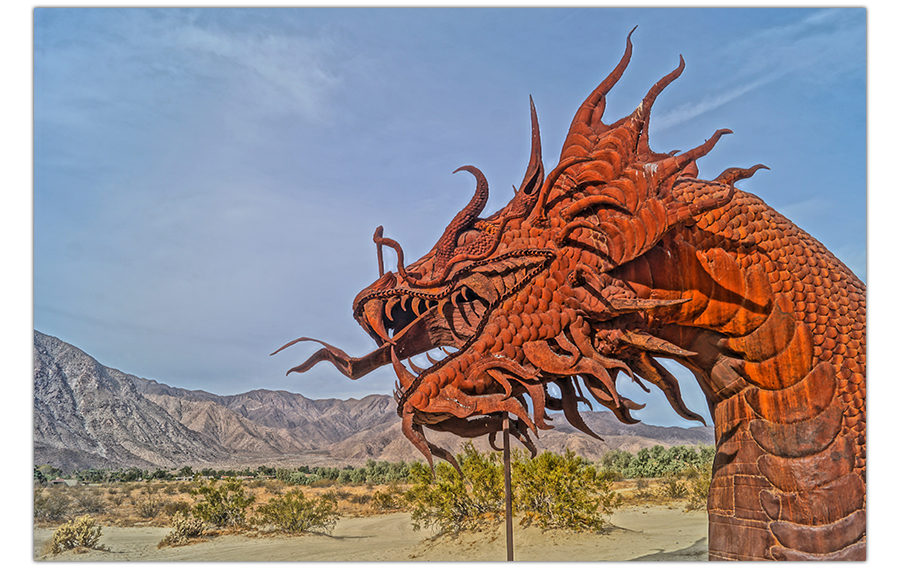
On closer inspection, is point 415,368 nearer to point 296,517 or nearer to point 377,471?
point 296,517

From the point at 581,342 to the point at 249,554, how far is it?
34.5 feet

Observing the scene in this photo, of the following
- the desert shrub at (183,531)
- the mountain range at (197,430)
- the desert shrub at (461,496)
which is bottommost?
the mountain range at (197,430)

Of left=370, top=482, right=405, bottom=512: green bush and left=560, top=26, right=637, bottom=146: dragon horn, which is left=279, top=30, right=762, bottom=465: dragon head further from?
left=370, top=482, right=405, bottom=512: green bush

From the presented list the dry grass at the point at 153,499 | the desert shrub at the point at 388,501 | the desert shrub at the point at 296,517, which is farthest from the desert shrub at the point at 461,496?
the dry grass at the point at 153,499

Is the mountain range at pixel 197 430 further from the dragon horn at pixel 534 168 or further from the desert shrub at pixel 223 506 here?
the dragon horn at pixel 534 168

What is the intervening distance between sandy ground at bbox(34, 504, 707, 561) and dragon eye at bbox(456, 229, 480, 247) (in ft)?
24.6

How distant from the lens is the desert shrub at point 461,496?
42.4ft

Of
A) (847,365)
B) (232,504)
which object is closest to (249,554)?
(232,504)

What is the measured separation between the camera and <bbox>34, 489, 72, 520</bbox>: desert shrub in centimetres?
1660

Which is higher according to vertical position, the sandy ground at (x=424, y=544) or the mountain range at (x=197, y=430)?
the sandy ground at (x=424, y=544)

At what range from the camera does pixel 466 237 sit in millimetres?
4742

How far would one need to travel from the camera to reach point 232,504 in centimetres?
1577

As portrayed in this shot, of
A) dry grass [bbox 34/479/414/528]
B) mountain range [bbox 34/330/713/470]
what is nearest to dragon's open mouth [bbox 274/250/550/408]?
dry grass [bbox 34/479/414/528]

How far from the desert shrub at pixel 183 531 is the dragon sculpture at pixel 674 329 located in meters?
12.0
